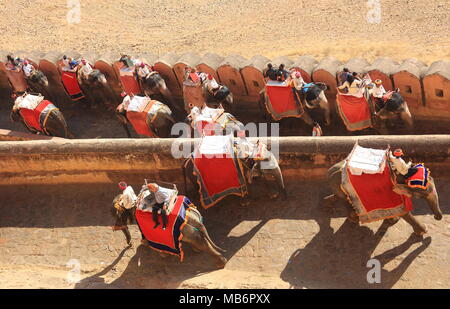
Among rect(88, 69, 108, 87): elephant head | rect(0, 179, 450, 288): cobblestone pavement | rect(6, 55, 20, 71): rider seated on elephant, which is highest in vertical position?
rect(6, 55, 20, 71): rider seated on elephant

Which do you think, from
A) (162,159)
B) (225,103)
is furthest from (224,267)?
(225,103)

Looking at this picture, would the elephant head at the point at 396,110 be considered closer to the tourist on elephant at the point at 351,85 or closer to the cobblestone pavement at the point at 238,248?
the tourist on elephant at the point at 351,85

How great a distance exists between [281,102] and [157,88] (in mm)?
2687

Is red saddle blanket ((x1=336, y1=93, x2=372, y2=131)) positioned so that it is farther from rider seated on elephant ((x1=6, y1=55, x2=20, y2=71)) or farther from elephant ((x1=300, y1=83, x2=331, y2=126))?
rider seated on elephant ((x1=6, y1=55, x2=20, y2=71))

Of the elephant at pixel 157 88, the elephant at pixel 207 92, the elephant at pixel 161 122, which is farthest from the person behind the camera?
the elephant at pixel 157 88

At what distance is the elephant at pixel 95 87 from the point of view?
41.5 ft

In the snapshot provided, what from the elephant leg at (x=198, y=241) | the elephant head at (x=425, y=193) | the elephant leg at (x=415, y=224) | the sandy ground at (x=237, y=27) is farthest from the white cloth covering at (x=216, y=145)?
the sandy ground at (x=237, y=27)

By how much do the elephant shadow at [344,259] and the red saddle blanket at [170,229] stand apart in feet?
4.89

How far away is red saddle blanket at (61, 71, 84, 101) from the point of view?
504 inches

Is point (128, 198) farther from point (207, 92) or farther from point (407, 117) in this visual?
point (407, 117)

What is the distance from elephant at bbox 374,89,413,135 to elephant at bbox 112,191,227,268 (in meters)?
3.51

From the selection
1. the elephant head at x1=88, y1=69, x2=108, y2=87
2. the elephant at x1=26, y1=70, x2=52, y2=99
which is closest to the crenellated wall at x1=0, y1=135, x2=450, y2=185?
the elephant head at x1=88, y1=69, x2=108, y2=87

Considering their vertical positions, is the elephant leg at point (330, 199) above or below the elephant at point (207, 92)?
below

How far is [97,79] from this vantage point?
12.6m
